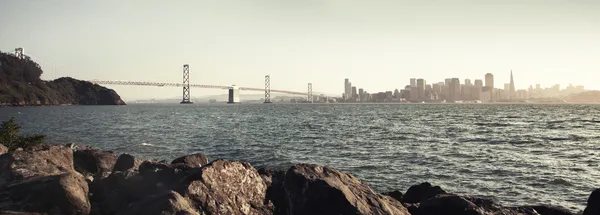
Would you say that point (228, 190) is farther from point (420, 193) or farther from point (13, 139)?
point (13, 139)

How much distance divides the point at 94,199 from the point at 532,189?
16660 millimetres

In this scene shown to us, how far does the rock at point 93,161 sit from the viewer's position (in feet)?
41.0

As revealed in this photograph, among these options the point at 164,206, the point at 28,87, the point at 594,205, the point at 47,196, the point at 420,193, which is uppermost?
the point at 28,87

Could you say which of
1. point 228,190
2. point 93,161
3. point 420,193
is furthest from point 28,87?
point 228,190

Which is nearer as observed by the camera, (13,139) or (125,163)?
(125,163)

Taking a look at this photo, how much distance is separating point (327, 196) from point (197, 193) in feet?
8.28

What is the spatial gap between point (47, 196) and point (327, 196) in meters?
5.09

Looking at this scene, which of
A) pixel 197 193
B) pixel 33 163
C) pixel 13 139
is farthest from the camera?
pixel 13 139

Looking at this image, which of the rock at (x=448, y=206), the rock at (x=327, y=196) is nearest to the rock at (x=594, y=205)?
the rock at (x=448, y=206)

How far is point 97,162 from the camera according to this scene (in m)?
12.7

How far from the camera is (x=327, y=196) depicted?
820 cm

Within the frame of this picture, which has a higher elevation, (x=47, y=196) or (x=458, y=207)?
(x=47, y=196)

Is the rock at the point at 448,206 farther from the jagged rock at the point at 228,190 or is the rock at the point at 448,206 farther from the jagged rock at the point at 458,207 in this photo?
the jagged rock at the point at 228,190

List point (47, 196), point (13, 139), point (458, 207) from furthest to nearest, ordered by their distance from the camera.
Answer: point (13, 139), point (458, 207), point (47, 196)
